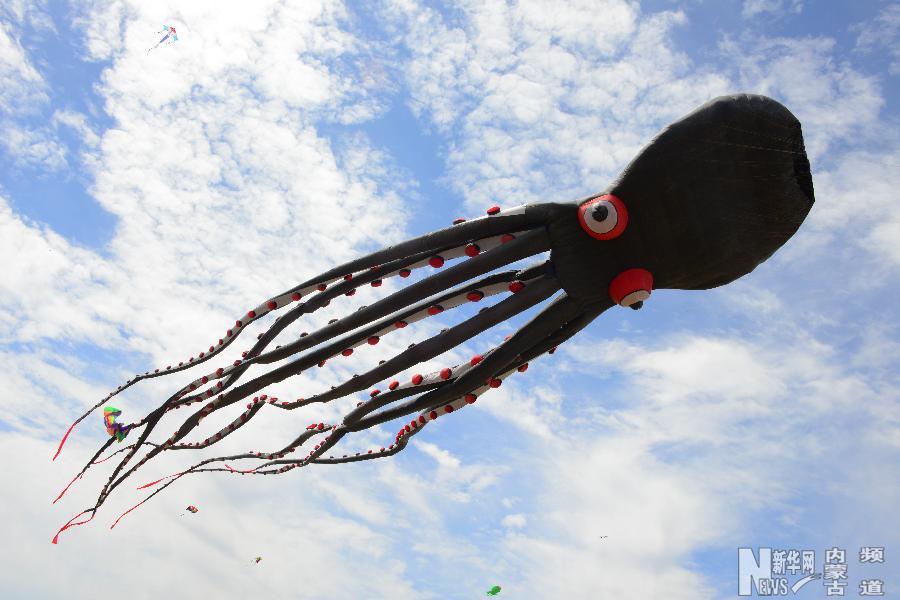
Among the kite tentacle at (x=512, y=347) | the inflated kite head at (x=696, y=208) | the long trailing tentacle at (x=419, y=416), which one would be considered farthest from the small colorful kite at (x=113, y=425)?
the inflated kite head at (x=696, y=208)

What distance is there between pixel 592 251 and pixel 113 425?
277 inches

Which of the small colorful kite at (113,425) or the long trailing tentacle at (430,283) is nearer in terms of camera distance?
the long trailing tentacle at (430,283)

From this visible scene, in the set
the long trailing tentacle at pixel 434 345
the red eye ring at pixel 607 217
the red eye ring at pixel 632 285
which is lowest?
the long trailing tentacle at pixel 434 345

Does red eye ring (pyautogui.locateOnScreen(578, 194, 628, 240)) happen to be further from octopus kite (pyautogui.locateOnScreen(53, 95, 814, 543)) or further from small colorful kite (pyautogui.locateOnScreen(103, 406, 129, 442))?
small colorful kite (pyautogui.locateOnScreen(103, 406, 129, 442))

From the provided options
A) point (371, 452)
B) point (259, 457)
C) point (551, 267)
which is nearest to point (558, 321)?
point (551, 267)

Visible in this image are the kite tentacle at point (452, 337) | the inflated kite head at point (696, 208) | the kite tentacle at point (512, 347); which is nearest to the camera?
the inflated kite head at point (696, 208)

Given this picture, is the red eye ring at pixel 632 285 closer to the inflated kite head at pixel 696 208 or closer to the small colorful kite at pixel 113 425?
the inflated kite head at pixel 696 208

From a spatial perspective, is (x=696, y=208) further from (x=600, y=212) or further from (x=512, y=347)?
(x=512, y=347)

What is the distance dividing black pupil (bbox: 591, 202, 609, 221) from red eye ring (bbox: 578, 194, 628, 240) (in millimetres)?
22

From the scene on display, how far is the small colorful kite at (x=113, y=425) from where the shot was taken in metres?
8.64

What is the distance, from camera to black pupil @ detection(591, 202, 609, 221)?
6664 mm

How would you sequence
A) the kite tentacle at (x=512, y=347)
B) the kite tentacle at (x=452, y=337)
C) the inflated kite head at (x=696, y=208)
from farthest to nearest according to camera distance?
the kite tentacle at (x=512, y=347), the kite tentacle at (x=452, y=337), the inflated kite head at (x=696, y=208)

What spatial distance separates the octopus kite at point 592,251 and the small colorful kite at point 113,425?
1788 mm

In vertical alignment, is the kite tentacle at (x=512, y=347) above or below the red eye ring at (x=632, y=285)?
below
